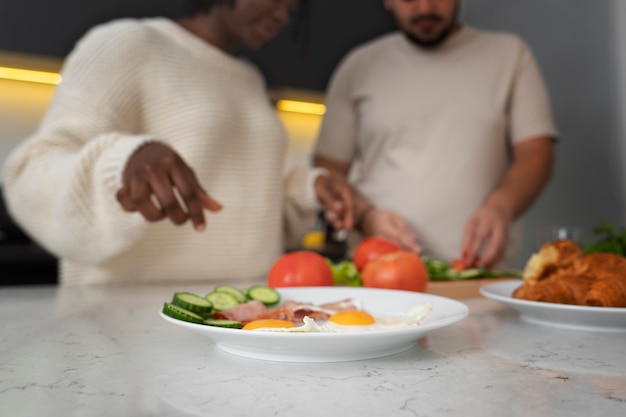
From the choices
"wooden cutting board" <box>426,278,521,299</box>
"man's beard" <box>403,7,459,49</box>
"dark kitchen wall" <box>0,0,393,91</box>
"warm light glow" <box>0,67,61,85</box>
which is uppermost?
"dark kitchen wall" <box>0,0,393,91</box>

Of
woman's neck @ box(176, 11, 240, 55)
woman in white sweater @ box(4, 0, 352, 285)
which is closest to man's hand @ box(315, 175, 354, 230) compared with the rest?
woman in white sweater @ box(4, 0, 352, 285)

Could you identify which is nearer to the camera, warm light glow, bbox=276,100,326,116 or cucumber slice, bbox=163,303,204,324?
cucumber slice, bbox=163,303,204,324

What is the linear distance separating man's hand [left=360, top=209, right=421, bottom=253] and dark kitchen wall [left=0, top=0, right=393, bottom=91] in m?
0.98

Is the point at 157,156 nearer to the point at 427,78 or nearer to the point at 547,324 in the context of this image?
the point at 547,324

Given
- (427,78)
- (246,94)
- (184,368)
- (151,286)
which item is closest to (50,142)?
(151,286)

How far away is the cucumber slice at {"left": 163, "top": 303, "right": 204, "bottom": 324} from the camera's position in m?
0.66

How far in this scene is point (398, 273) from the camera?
1.01 metres

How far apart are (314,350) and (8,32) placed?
2.54 m

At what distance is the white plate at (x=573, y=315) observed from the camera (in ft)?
2.53

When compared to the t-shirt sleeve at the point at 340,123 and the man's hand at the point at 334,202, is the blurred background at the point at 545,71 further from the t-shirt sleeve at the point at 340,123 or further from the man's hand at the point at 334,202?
the man's hand at the point at 334,202

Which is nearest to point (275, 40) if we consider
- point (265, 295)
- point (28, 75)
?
point (28, 75)

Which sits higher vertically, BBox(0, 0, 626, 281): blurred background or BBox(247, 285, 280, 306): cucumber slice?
BBox(0, 0, 626, 281): blurred background

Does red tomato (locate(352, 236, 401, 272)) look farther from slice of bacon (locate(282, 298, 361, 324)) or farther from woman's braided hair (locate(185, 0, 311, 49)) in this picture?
woman's braided hair (locate(185, 0, 311, 49))

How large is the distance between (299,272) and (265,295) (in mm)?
182
